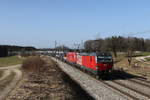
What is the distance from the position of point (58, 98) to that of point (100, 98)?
3.82 meters

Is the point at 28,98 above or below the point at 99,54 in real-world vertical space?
below

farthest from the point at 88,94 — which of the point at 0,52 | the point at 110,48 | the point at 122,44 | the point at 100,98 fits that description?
the point at 0,52

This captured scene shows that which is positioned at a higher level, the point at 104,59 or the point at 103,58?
the point at 103,58

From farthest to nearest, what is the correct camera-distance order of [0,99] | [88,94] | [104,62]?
1. [104,62]
2. [88,94]
3. [0,99]

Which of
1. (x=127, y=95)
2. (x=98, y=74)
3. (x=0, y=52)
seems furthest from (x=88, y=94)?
(x=0, y=52)

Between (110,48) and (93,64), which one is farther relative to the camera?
(110,48)

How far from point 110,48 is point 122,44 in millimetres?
8197

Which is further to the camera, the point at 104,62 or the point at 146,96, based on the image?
the point at 104,62

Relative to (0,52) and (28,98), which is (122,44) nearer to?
(28,98)

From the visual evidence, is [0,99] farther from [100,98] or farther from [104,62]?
[104,62]

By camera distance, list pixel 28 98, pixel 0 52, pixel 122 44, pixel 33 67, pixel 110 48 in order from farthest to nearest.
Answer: pixel 0 52, pixel 122 44, pixel 110 48, pixel 33 67, pixel 28 98

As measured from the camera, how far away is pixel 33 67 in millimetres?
44062

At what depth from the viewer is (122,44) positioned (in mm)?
81062

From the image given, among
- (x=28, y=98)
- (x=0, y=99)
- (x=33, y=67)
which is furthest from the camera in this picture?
(x=33, y=67)
